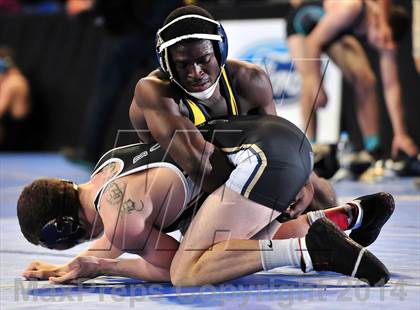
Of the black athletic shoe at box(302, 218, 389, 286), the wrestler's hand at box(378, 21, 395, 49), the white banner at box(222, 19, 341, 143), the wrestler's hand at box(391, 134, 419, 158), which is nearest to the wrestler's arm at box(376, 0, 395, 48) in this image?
the wrestler's hand at box(378, 21, 395, 49)

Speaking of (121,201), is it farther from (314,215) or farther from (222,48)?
(314,215)

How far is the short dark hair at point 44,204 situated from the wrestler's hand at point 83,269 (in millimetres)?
245

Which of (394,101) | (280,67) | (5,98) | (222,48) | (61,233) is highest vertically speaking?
(222,48)

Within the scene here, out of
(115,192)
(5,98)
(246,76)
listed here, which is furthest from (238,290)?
(5,98)

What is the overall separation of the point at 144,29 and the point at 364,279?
5.12 meters

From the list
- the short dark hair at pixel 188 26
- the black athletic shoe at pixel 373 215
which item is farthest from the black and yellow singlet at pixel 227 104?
the black athletic shoe at pixel 373 215

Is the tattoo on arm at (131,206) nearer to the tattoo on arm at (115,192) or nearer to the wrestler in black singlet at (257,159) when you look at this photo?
the tattoo on arm at (115,192)

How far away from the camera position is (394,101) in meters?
8.16

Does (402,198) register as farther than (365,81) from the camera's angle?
No

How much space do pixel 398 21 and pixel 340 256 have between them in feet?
17.1

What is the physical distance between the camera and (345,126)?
891 centimetres

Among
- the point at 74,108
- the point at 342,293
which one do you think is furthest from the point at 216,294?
the point at 74,108

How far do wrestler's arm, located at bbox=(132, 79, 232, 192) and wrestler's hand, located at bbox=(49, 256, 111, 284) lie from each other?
489 mm

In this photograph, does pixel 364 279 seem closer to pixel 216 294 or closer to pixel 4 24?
pixel 216 294
